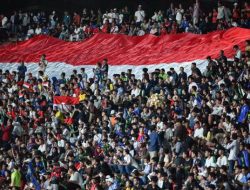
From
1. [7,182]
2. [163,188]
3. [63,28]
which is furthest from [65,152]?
[63,28]

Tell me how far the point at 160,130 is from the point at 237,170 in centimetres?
456

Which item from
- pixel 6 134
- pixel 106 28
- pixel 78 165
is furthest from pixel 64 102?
pixel 106 28

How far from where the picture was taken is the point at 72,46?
38406 mm

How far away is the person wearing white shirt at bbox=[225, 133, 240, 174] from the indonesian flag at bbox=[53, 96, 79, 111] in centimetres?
951

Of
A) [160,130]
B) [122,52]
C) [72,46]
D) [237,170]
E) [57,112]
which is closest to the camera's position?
[237,170]

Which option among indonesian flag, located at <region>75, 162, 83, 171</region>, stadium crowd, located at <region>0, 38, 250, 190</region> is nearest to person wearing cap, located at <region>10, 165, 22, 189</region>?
stadium crowd, located at <region>0, 38, 250, 190</region>

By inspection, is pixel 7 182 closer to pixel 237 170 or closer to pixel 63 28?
pixel 237 170

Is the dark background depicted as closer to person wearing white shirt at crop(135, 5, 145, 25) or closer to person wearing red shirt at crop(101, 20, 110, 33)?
person wearing white shirt at crop(135, 5, 145, 25)

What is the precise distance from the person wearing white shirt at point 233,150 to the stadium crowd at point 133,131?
0.03 m

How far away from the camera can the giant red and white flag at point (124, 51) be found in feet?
105

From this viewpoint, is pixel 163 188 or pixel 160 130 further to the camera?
pixel 160 130

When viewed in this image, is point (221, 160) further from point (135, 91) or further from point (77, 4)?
point (77, 4)

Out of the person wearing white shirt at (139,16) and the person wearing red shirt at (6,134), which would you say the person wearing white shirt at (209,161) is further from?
the person wearing white shirt at (139,16)

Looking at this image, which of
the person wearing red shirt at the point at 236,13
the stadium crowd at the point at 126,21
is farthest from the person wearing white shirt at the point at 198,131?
the person wearing red shirt at the point at 236,13
